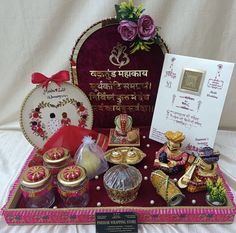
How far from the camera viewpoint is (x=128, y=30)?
3.14 feet

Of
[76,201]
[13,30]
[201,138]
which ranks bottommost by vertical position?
[76,201]

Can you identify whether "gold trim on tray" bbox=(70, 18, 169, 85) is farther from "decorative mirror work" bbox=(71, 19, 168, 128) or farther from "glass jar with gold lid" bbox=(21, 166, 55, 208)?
"glass jar with gold lid" bbox=(21, 166, 55, 208)

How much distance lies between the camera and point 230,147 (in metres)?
1.13

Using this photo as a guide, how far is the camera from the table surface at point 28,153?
0.77 metres

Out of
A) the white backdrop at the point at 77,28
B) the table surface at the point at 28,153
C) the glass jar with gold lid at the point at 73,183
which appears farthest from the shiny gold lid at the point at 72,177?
the white backdrop at the point at 77,28

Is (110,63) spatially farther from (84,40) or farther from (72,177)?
(72,177)

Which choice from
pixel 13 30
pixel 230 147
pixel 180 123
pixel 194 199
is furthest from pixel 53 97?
pixel 230 147

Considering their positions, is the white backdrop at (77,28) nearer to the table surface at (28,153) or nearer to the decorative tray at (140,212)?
the table surface at (28,153)

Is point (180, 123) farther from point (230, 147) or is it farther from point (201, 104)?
point (230, 147)

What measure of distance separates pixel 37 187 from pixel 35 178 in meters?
0.02

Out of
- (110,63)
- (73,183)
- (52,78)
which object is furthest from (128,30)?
(73,183)

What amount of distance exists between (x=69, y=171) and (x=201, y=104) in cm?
47

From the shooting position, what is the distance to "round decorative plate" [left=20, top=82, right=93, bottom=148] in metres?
1.00

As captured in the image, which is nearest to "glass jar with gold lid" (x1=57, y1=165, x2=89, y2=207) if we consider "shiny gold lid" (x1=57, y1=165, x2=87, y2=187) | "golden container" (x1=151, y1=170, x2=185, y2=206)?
"shiny gold lid" (x1=57, y1=165, x2=87, y2=187)
